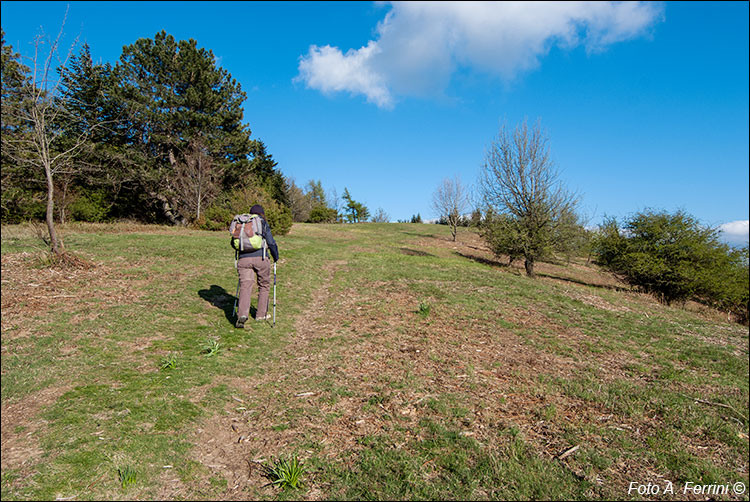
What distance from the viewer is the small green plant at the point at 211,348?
5699mm

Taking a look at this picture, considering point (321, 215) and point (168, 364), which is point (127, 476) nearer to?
point (168, 364)

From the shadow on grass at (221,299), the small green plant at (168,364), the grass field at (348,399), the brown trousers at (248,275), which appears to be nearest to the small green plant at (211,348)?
the grass field at (348,399)

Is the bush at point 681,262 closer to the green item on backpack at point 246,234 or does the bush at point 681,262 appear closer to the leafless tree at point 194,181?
the green item on backpack at point 246,234

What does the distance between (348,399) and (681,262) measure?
1792cm

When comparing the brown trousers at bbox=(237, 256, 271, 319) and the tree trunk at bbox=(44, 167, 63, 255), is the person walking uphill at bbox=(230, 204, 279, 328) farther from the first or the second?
the tree trunk at bbox=(44, 167, 63, 255)

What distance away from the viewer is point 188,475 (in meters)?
3.12

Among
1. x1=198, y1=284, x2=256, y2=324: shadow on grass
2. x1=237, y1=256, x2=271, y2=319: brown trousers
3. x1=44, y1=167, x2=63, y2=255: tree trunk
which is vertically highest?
x1=44, y1=167, x2=63, y2=255: tree trunk

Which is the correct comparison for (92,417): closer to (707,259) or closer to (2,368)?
(2,368)

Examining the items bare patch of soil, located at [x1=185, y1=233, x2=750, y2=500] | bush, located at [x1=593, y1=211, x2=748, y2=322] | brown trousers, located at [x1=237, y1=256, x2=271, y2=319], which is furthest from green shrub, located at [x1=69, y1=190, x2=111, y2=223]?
bush, located at [x1=593, y1=211, x2=748, y2=322]

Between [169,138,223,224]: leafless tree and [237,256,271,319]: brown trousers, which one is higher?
[169,138,223,224]: leafless tree

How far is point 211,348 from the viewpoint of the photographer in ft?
19.1

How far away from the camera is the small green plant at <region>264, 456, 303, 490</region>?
301 centimetres

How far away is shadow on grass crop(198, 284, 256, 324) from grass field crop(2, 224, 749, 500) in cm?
8

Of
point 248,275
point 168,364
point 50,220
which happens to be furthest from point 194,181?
point 168,364
